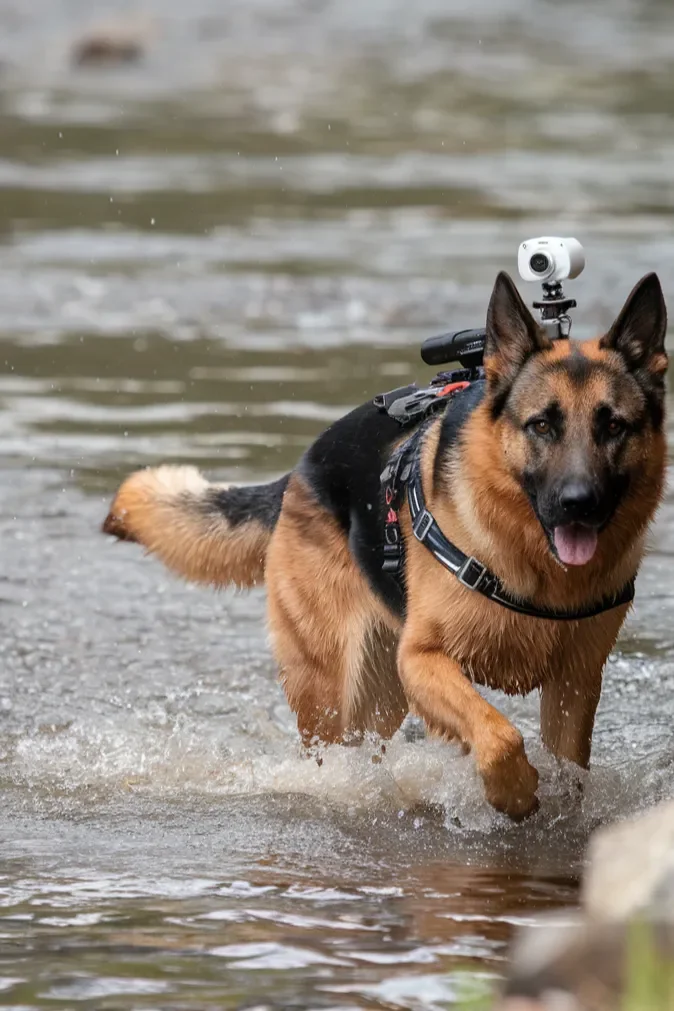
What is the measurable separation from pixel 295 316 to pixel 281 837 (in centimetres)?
830

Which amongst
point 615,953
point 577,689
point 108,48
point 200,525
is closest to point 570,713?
point 577,689

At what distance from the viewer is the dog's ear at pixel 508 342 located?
202 inches

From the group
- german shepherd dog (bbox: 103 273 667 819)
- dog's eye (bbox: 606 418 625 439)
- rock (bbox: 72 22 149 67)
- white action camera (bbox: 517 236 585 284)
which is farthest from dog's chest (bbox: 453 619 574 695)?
rock (bbox: 72 22 149 67)

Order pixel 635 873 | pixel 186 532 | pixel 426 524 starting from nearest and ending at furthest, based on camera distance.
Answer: pixel 635 873
pixel 426 524
pixel 186 532

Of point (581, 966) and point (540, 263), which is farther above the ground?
point (540, 263)

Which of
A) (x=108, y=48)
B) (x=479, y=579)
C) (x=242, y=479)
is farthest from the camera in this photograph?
(x=108, y=48)

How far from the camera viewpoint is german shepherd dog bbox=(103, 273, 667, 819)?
499 cm

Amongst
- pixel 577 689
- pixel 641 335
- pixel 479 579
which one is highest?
pixel 641 335

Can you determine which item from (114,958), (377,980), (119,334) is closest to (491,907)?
(377,980)

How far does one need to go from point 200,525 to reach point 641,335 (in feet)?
6.10

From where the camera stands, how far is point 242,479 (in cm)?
929

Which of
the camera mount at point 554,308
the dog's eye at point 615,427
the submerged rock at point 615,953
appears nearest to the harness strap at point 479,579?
the dog's eye at point 615,427

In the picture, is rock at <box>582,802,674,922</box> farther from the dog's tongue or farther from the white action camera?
the white action camera

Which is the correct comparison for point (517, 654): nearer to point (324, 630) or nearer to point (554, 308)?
point (324, 630)
